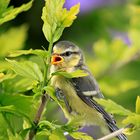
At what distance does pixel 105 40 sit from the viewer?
2381 mm

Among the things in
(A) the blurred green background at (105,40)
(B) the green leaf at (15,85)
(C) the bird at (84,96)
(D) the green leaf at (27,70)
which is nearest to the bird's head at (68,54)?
(C) the bird at (84,96)

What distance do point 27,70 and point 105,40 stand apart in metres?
1.33

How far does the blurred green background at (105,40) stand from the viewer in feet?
6.48

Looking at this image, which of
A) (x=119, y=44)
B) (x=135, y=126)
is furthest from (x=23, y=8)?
(x=119, y=44)

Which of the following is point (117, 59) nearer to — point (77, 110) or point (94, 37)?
point (77, 110)

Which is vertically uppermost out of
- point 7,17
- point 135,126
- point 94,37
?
point 7,17

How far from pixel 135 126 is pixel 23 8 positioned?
1.18 feet

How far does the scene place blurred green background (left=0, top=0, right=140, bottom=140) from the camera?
198cm

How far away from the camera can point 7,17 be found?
118 centimetres

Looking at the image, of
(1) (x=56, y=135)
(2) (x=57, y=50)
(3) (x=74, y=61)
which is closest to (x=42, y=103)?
(1) (x=56, y=135)

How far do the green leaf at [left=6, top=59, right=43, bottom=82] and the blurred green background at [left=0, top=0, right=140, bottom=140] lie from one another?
0.50 metres

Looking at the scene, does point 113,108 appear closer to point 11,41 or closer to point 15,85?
point 15,85

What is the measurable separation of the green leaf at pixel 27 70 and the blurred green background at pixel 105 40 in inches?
19.7

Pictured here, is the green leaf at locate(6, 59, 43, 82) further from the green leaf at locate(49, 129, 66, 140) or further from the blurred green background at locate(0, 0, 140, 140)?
the blurred green background at locate(0, 0, 140, 140)
